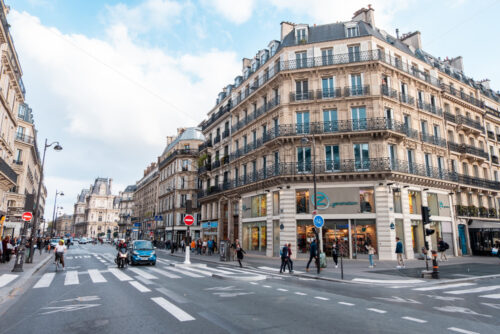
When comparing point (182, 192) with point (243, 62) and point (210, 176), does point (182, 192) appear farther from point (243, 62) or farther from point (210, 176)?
point (243, 62)

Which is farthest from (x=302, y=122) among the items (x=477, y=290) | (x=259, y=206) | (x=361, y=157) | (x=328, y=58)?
(x=477, y=290)

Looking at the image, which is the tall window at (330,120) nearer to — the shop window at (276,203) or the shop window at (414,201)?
the shop window at (276,203)

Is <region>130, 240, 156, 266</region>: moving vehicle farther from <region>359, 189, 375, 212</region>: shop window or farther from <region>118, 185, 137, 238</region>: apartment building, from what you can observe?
<region>118, 185, 137, 238</region>: apartment building

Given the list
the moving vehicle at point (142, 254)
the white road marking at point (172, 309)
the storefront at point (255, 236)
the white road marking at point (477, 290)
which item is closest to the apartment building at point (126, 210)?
the storefront at point (255, 236)

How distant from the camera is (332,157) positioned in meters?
24.1

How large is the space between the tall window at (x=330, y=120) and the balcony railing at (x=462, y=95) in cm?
1328

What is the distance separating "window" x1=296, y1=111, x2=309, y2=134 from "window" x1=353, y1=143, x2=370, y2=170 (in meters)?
→ 4.00

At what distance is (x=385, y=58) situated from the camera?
25.7 meters

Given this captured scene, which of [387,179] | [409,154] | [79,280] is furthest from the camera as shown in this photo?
[409,154]

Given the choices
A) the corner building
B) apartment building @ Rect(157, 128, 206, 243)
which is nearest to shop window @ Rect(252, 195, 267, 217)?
the corner building

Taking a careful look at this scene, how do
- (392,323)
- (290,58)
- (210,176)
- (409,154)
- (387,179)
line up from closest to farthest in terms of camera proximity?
1. (392,323)
2. (387,179)
3. (409,154)
4. (290,58)
5. (210,176)

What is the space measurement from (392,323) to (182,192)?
154ft

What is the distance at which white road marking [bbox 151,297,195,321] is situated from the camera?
21.4 ft

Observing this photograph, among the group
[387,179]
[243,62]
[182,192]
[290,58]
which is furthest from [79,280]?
[182,192]
